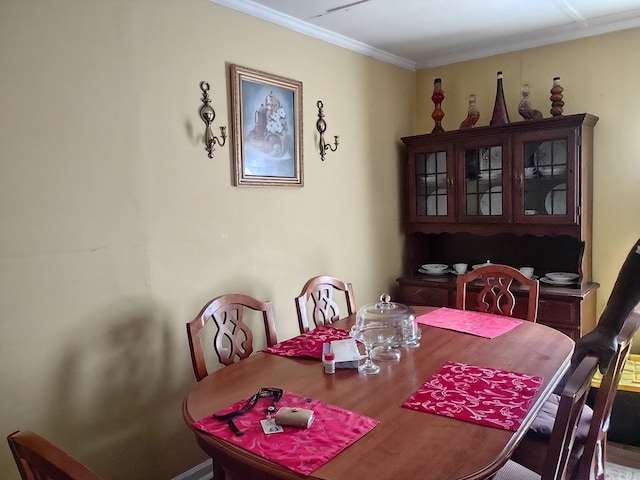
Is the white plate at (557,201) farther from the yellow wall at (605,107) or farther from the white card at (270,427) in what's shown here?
the white card at (270,427)

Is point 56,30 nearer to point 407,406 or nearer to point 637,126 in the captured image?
point 407,406

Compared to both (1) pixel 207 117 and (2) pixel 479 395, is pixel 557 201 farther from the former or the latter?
(1) pixel 207 117

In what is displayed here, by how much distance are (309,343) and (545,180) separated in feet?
6.55

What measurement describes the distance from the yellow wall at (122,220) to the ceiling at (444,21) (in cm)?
16

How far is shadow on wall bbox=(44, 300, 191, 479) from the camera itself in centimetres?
203

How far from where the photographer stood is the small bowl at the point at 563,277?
3.17 m

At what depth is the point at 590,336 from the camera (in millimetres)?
1602

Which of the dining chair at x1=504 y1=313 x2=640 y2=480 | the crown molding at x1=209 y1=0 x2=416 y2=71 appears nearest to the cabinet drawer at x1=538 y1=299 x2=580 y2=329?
the dining chair at x1=504 y1=313 x2=640 y2=480

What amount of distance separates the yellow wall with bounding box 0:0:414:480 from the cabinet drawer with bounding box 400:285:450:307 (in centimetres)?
100

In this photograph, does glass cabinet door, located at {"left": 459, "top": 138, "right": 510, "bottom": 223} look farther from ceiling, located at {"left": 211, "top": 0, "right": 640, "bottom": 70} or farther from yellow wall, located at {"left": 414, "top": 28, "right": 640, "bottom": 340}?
ceiling, located at {"left": 211, "top": 0, "right": 640, "bottom": 70}

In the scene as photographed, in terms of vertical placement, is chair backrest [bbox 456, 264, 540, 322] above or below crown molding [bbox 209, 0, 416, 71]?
below

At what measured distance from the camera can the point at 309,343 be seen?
2.09m

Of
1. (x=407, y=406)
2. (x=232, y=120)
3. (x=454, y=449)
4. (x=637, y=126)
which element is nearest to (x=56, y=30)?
(x=232, y=120)

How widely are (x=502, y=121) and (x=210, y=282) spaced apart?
219 cm
